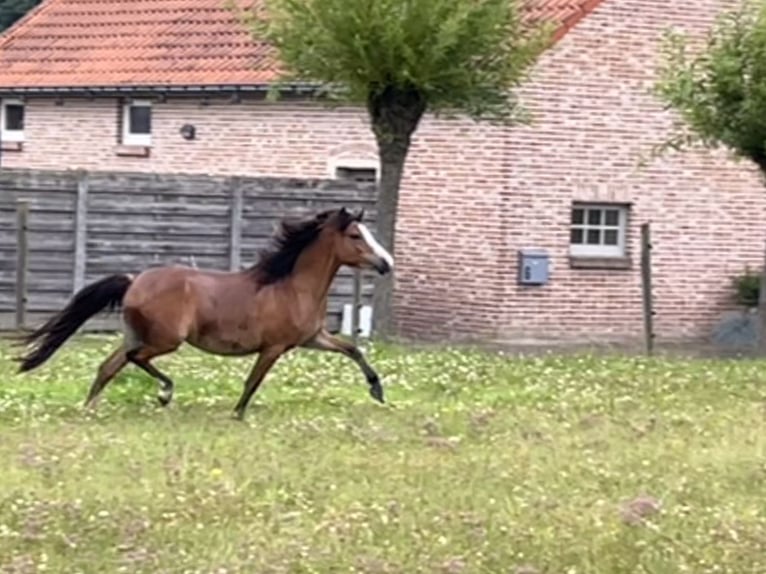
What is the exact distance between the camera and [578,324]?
30.4m

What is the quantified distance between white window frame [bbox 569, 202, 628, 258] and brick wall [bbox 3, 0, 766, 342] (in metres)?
0.19

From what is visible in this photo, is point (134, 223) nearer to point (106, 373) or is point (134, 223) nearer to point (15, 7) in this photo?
point (106, 373)

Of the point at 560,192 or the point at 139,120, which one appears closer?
the point at 560,192

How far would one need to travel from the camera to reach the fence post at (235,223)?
93.2 feet

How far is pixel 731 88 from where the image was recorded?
24.1 metres

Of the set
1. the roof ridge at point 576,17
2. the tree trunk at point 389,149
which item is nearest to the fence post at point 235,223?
the tree trunk at point 389,149

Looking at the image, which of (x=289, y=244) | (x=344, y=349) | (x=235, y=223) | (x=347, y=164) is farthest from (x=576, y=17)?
(x=344, y=349)

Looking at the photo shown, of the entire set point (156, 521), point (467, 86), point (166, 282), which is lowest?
point (156, 521)

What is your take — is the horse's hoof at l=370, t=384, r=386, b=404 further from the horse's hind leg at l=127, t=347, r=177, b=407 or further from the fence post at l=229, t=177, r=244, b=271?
the fence post at l=229, t=177, r=244, b=271

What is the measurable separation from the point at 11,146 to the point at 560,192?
11287 mm

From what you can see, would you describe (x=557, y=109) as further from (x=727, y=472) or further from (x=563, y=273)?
(x=727, y=472)

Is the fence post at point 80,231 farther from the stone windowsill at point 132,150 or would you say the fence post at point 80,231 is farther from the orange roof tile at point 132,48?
the stone windowsill at point 132,150

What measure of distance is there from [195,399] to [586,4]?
1443 centimetres

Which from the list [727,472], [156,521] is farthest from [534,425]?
[156,521]
